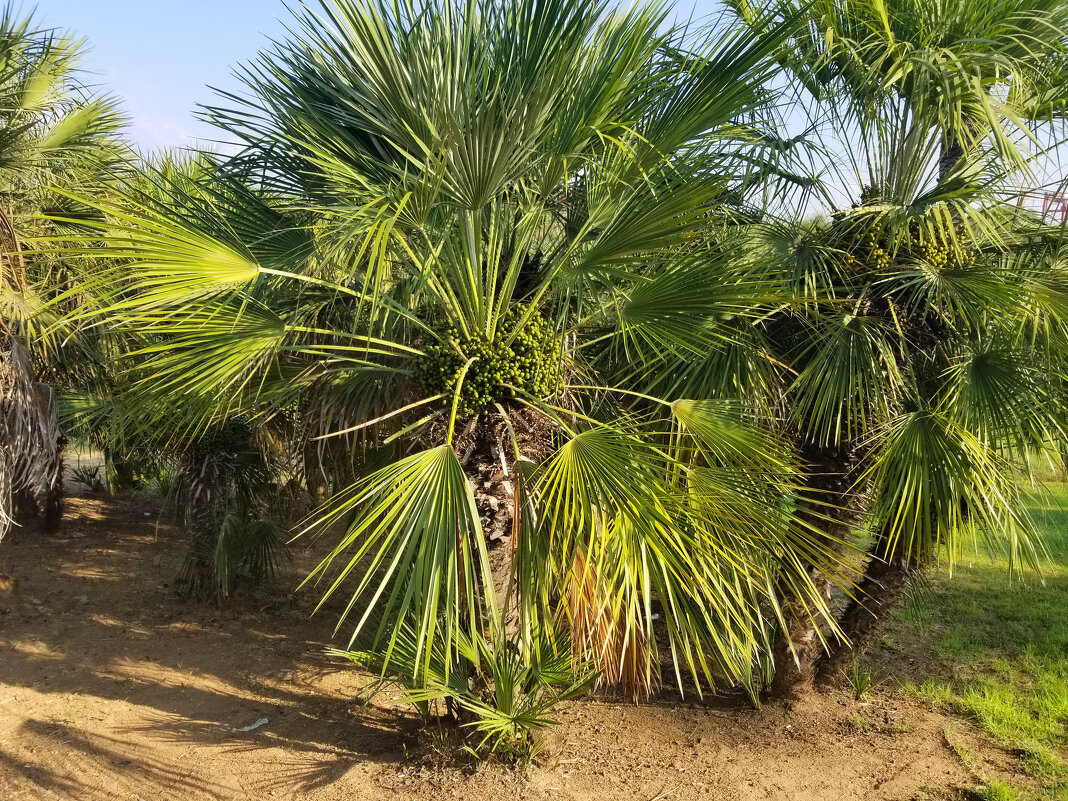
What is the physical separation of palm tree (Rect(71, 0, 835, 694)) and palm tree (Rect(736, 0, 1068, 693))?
470 mm

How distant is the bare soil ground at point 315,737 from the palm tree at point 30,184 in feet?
4.21

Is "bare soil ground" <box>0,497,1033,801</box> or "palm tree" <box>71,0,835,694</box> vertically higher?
"palm tree" <box>71,0,835,694</box>

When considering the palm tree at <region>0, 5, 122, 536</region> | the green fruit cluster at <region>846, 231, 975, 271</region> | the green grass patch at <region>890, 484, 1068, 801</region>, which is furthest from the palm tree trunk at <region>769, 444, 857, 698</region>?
the palm tree at <region>0, 5, 122, 536</region>

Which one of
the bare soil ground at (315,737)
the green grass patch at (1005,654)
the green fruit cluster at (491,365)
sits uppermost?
the green fruit cluster at (491,365)

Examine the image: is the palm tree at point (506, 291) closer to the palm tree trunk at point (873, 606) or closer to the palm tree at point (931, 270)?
the palm tree at point (931, 270)

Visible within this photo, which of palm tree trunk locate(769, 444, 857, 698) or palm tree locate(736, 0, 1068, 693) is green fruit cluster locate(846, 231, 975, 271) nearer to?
palm tree locate(736, 0, 1068, 693)

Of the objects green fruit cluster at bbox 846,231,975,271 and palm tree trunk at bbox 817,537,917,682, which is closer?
green fruit cluster at bbox 846,231,975,271

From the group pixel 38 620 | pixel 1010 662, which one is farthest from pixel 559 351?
pixel 38 620

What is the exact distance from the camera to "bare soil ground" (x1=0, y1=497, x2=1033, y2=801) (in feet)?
13.9

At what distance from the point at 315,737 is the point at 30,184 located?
4424 mm

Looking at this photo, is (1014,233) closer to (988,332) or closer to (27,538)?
(988,332)

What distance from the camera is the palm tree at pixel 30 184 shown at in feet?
17.9

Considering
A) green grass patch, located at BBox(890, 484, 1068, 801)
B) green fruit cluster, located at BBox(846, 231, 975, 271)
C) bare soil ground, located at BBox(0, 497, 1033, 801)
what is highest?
green fruit cluster, located at BBox(846, 231, 975, 271)

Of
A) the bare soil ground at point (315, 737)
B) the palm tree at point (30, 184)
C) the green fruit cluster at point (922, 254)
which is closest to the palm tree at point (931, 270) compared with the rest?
the green fruit cluster at point (922, 254)
